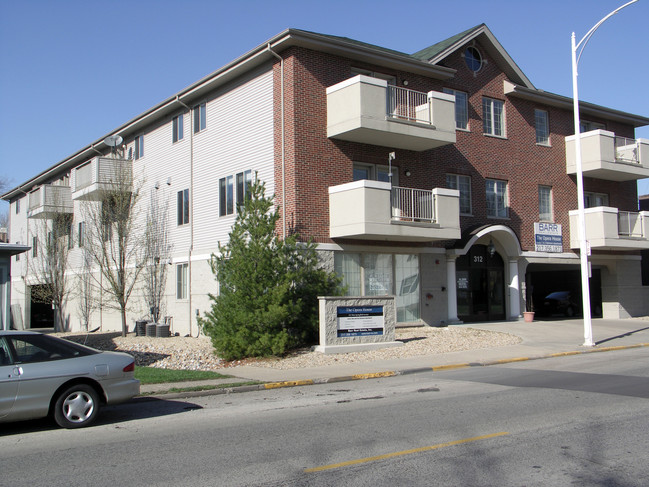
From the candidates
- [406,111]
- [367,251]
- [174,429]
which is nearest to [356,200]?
[367,251]

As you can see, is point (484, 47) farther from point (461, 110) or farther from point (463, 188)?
point (463, 188)

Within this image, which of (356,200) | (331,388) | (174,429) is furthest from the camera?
(356,200)

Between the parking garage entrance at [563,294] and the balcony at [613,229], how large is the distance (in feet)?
8.87

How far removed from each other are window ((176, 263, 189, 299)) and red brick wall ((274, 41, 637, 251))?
6965 millimetres

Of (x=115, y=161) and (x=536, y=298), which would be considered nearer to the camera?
(x=115, y=161)

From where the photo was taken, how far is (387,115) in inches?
798

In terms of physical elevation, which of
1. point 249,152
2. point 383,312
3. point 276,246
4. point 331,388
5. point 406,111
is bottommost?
point 331,388

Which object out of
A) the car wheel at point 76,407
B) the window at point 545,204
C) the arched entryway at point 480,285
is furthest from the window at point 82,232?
the car wheel at point 76,407

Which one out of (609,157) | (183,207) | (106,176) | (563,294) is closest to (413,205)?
(183,207)

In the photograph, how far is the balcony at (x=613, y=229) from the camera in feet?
86.3

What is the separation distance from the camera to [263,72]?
70.0 ft

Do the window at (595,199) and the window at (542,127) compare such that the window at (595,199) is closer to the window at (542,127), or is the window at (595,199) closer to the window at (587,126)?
the window at (587,126)

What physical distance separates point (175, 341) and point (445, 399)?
47.2 ft

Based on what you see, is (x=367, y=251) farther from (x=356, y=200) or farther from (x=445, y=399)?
(x=445, y=399)
